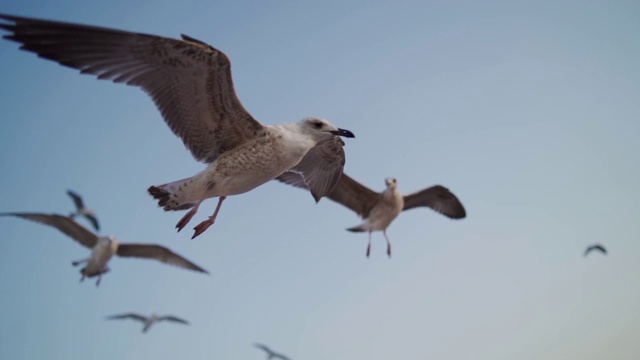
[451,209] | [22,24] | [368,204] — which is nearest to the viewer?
[22,24]

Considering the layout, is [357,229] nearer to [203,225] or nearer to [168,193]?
[168,193]

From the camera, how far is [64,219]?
15.5 m

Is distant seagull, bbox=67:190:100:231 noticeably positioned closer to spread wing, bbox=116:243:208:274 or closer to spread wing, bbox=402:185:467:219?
spread wing, bbox=116:243:208:274

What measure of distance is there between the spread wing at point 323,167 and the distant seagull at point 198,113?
3.73ft

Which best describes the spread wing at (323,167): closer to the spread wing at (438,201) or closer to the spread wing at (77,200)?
the spread wing at (438,201)

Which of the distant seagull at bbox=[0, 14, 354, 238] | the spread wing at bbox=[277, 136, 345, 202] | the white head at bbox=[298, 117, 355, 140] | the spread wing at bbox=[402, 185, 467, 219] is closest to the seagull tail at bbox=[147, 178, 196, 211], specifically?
the distant seagull at bbox=[0, 14, 354, 238]

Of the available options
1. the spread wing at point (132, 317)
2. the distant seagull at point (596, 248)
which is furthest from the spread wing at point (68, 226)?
the distant seagull at point (596, 248)

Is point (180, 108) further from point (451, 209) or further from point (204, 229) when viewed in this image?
point (451, 209)

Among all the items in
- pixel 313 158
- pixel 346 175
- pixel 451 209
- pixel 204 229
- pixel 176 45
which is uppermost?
pixel 451 209

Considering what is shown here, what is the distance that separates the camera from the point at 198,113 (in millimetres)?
5051

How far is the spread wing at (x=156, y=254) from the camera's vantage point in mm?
16812

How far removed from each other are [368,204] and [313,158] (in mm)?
6890

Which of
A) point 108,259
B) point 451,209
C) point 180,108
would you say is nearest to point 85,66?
point 180,108

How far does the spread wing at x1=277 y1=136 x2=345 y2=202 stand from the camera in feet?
20.5
